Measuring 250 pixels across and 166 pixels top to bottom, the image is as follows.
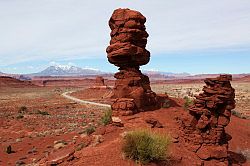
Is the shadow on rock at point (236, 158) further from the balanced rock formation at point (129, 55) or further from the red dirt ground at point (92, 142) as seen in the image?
the balanced rock formation at point (129, 55)

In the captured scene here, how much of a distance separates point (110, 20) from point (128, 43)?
6.67 feet

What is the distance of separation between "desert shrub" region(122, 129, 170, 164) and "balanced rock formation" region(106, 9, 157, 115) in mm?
4581

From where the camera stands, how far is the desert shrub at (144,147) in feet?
39.9

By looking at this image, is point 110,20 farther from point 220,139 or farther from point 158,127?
point 220,139

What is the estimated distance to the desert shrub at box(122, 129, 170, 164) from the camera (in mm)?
12148

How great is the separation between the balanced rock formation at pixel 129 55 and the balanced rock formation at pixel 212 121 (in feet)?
12.6

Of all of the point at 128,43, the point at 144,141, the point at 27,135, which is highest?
the point at 128,43

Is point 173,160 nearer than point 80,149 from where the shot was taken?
Yes

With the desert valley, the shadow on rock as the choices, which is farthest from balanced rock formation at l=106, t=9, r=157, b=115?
the shadow on rock

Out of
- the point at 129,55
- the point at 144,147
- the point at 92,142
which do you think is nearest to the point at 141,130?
the point at 144,147

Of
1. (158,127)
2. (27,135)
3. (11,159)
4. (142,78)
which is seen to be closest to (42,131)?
(27,135)

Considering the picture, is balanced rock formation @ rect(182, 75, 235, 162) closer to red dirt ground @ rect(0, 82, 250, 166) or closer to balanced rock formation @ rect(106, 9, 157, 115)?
red dirt ground @ rect(0, 82, 250, 166)

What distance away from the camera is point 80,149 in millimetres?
14609

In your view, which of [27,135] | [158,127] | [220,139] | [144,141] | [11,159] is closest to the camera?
[144,141]
